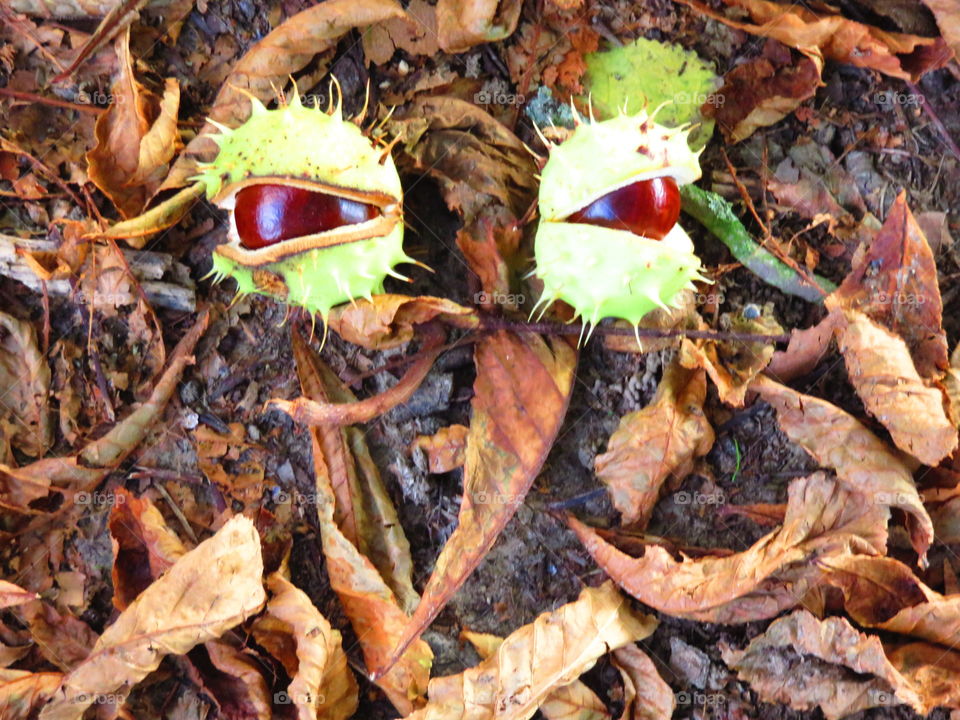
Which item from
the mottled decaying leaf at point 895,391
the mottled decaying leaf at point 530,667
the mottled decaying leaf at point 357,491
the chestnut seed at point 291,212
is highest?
the chestnut seed at point 291,212

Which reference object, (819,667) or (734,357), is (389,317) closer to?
(734,357)

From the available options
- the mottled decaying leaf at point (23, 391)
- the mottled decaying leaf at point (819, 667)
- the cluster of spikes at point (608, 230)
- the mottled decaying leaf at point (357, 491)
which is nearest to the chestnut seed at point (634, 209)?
the cluster of spikes at point (608, 230)

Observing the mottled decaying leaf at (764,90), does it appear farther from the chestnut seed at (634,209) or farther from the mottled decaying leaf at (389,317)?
the mottled decaying leaf at (389,317)

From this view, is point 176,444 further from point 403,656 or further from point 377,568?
point 403,656

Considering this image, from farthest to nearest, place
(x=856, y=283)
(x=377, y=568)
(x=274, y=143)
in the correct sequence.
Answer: (x=377, y=568) → (x=856, y=283) → (x=274, y=143)

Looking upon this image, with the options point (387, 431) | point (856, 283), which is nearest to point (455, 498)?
point (387, 431)

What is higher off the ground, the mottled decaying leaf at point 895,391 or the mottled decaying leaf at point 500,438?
the mottled decaying leaf at point 895,391

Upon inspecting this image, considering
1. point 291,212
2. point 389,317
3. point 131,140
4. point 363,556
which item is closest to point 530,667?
point 363,556
